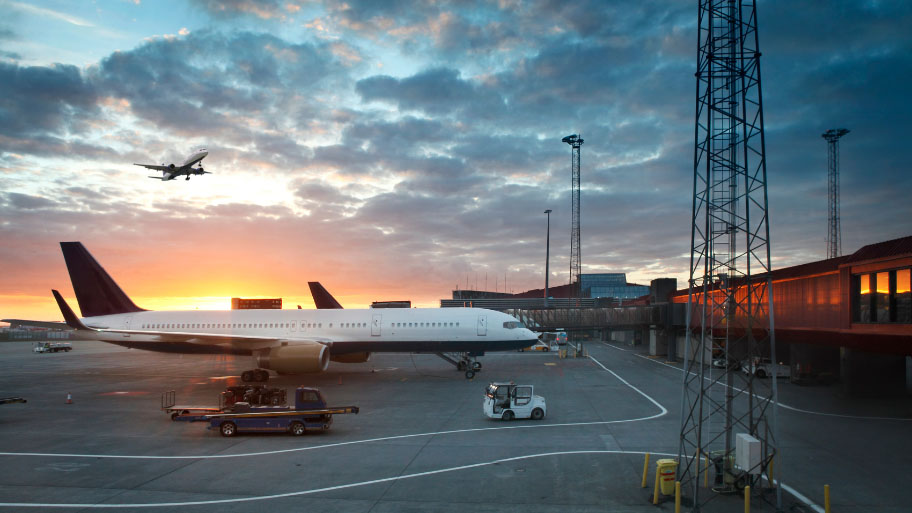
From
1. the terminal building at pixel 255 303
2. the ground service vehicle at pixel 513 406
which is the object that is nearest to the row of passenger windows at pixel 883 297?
the ground service vehicle at pixel 513 406

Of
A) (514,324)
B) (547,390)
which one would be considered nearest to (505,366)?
(514,324)

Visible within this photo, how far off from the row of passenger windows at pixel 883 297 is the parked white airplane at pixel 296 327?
21.1 metres

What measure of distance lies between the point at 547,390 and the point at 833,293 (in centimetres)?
1677

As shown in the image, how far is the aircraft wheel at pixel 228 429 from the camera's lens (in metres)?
22.6

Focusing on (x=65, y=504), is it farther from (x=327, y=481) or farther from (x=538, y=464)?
(x=538, y=464)

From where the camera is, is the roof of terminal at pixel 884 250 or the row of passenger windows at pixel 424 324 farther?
the row of passenger windows at pixel 424 324

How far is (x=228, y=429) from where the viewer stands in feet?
74.3

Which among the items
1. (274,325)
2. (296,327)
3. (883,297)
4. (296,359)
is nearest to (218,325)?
(274,325)

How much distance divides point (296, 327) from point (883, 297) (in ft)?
118

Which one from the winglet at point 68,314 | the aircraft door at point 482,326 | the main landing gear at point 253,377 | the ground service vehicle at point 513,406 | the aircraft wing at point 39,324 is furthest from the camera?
the aircraft door at point 482,326

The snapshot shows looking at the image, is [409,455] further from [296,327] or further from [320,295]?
[320,295]

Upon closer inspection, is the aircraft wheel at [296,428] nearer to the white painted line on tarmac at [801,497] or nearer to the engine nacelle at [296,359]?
the engine nacelle at [296,359]

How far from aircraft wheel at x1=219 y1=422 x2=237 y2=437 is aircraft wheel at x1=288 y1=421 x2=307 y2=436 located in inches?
91.0

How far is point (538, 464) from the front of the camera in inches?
717
